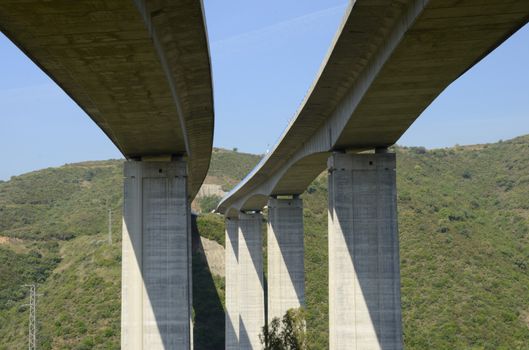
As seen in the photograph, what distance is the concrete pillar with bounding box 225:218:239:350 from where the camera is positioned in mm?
67875

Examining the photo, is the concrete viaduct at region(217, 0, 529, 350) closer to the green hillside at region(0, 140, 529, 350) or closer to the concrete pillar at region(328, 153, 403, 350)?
the concrete pillar at region(328, 153, 403, 350)

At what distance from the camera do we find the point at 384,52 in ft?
77.3

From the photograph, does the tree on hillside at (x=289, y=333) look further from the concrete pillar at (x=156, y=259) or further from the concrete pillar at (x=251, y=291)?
the concrete pillar at (x=156, y=259)

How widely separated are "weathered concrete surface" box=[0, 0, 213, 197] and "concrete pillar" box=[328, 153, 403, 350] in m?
7.09

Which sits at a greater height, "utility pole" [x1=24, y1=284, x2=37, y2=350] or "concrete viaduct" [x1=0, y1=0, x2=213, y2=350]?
"concrete viaduct" [x1=0, y1=0, x2=213, y2=350]

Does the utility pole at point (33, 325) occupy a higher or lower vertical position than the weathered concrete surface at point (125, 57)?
lower

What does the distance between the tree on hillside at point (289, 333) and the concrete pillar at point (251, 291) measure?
12.2 metres

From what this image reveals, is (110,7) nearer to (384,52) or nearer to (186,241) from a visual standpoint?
(384,52)

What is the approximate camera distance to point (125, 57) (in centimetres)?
2022

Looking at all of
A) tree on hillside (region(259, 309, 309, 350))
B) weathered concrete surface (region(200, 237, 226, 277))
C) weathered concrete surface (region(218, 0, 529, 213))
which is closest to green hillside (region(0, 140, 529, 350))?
weathered concrete surface (region(200, 237, 226, 277))

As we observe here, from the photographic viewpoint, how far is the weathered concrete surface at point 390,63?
19.1 m

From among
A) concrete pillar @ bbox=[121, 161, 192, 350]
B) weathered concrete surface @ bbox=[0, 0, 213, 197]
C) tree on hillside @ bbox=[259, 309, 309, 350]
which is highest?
weathered concrete surface @ bbox=[0, 0, 213, 197]

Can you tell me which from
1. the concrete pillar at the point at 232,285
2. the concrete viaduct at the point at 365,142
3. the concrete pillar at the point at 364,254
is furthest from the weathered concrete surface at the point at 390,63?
the concrete pillar at the point at 232,285

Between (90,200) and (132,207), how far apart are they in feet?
327
